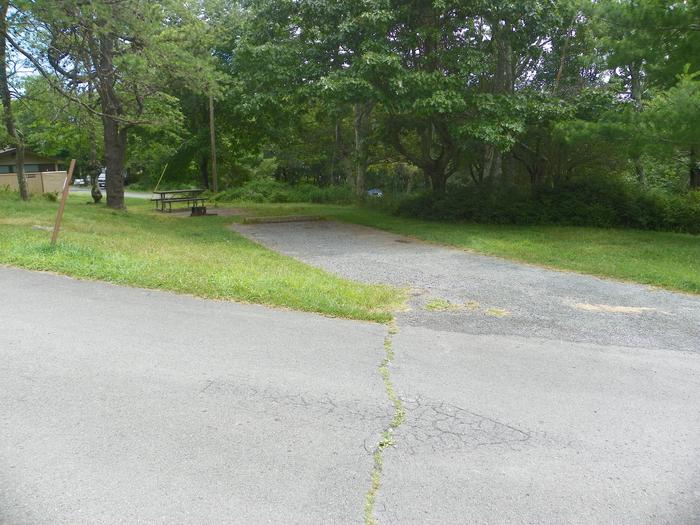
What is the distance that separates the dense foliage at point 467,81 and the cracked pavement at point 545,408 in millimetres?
6780

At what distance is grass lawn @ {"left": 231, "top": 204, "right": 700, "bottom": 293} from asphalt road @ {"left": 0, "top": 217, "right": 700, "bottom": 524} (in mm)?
2863

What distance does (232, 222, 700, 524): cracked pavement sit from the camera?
284 cm

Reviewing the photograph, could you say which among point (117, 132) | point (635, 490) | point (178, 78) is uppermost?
point (178, 78)

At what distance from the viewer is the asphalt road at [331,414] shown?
278 centimetres

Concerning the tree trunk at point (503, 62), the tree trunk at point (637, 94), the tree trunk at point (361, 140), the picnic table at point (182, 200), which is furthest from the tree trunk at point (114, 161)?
the tree trunk at point (637, 94)

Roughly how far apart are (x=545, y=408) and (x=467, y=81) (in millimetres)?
13346

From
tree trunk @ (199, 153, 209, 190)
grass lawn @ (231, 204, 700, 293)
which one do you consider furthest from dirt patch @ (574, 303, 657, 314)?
tree trunk @ (199, 153, 209, 190)

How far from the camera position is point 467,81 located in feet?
51.4

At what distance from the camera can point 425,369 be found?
4.59 m

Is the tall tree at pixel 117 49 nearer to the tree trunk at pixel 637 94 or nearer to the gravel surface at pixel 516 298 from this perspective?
the gravel surface at pixel 516 298

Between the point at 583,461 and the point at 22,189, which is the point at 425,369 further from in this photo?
the point at 22,189

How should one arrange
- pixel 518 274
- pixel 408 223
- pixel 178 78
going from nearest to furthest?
pixel 518 274, pixel 178 78, pixel 408 223

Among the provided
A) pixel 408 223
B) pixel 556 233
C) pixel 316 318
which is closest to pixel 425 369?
pixel 316 318

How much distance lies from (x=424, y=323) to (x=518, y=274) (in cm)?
367
